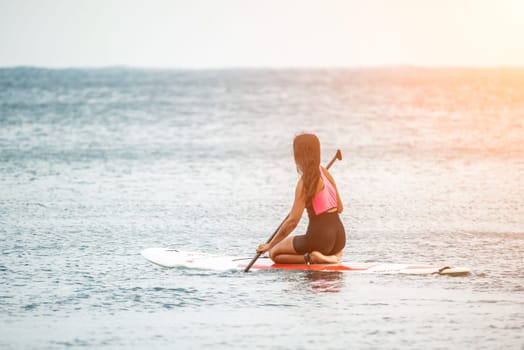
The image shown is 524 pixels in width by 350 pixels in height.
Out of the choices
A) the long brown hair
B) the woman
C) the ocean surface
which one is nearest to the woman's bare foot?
the woman

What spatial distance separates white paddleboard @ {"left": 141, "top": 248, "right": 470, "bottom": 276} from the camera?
8891 mm

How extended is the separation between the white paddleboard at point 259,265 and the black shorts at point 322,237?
0.15m

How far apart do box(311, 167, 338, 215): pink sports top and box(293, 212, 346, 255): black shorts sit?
0.21 ft

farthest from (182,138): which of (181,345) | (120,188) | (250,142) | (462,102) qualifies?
(462,102)

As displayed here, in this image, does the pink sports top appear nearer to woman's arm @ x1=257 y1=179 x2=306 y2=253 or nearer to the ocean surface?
woman's arm @ x1=257 y1=179 x2=306 y2=253

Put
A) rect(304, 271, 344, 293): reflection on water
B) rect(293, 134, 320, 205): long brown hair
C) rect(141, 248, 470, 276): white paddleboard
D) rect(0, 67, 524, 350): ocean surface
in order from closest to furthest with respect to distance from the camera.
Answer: rect(0, 67, 524, 350): ocean surface
rect(304, 271, 344, 293): reflection on water
rect(293, 134, 320, 205): long brown hair
rect(141, 248, 470, 276): white paddleboard

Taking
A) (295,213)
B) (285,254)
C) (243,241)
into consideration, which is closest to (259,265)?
(285,254)

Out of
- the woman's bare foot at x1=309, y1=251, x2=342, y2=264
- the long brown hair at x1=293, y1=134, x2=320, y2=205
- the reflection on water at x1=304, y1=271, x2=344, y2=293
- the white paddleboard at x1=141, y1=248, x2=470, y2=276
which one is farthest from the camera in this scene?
the woman's bare foot at x1=309, y1=251, x2=342, y2=264

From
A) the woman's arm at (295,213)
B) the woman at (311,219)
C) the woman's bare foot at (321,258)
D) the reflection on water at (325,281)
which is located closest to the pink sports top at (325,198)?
the woman at (311,219)

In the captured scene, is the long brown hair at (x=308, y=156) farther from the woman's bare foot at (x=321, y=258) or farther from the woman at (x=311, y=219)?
the woman's bare foot at (x=321, y=258)

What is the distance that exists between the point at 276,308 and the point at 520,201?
688cm

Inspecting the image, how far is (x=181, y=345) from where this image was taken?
6.83 metres

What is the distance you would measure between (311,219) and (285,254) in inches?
17.0

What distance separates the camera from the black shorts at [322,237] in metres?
8.95
